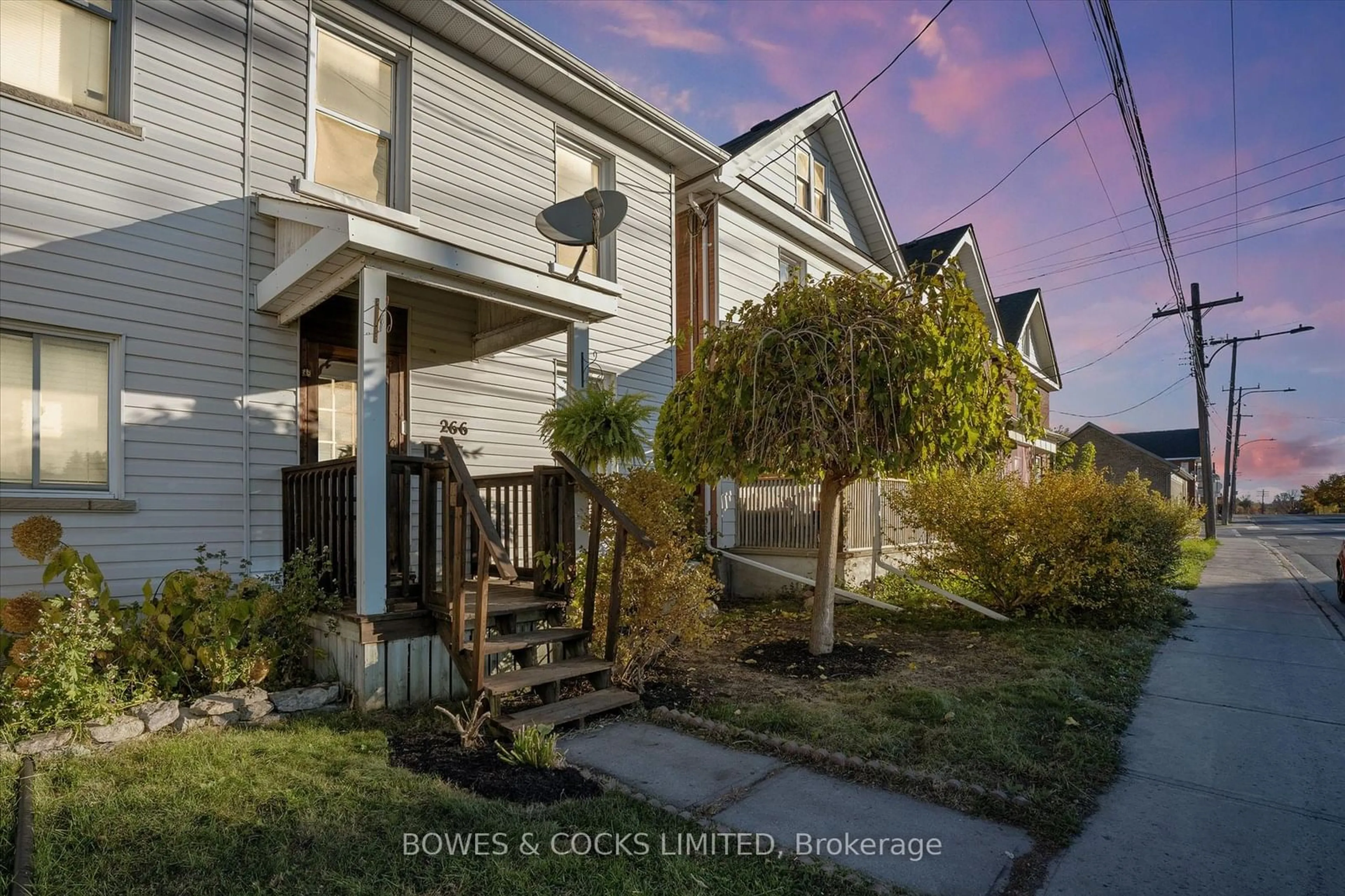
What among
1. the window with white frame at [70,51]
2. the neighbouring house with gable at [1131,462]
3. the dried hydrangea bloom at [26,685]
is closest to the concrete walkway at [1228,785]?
the dried hydrangea bloom at [26,685]

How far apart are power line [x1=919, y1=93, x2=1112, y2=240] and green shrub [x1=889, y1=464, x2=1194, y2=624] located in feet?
16.1

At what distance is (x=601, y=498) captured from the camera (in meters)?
4.98

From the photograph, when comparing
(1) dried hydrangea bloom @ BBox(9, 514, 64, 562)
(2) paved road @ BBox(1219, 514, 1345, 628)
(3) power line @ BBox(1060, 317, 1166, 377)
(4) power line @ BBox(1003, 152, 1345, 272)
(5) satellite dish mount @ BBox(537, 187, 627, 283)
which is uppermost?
(4) power line @ BBox(1003, 152, 1345, 272)

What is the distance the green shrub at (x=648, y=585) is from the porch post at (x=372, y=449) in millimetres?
1451

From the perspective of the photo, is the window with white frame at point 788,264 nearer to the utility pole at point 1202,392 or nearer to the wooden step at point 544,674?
the wooden step at point 544,674

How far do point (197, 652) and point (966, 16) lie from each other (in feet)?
29.8

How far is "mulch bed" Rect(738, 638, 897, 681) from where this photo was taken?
567 cm

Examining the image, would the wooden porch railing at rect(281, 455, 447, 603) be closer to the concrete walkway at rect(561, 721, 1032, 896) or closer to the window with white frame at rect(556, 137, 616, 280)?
the concrete walkway at rect(561, 721, 1032, 896)

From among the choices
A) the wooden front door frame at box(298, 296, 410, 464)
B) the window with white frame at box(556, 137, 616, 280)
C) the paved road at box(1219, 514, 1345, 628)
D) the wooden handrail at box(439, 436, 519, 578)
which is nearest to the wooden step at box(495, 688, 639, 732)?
the wooden handrail at box(439, 436, 519, 578)

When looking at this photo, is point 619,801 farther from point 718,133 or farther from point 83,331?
point 718,133

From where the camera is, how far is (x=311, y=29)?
614 centimetres

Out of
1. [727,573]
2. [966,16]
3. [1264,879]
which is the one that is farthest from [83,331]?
[966,16]

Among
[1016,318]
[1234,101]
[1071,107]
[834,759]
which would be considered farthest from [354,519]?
[1016,318]

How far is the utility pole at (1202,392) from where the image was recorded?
21234mm
